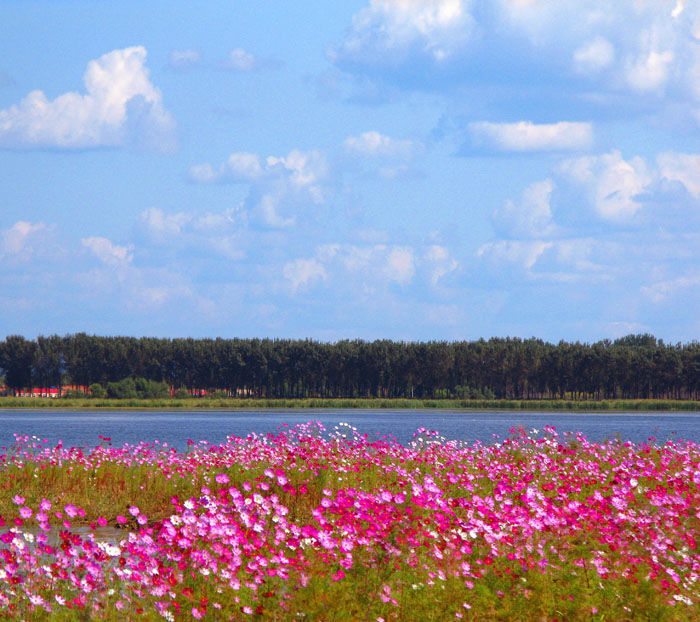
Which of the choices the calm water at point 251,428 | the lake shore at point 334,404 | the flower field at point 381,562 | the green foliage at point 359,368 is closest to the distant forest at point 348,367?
the green foliage at point 359,368

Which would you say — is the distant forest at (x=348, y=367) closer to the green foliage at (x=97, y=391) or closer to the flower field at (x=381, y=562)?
the green foliage at (x=97, y=391)

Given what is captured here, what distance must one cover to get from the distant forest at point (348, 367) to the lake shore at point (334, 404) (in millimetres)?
11398

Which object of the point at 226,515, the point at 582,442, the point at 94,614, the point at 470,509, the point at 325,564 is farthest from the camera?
the point at 582,442

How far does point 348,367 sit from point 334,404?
21834 mm

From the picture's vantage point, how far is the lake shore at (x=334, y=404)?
3775 inches

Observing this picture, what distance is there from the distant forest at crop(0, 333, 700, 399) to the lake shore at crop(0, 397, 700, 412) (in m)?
11.4

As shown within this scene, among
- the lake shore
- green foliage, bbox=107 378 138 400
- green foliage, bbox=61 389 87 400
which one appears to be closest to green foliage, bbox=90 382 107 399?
green foliage, bbox=107 378 138 400

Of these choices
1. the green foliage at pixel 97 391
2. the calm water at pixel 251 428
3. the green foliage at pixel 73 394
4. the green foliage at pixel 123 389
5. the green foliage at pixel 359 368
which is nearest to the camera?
the calm water at pixel 251 428

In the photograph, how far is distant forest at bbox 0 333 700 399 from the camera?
114 meters

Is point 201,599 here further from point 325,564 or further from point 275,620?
point 325,564


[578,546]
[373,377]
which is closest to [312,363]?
[373,377]

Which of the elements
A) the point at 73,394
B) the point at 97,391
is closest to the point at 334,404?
the point at 97,391

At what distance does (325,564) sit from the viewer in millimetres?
7590

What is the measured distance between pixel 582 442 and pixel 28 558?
12.3m
